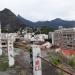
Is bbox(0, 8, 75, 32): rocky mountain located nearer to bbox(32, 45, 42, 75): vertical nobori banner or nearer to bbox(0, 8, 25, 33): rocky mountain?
bbox(0, 8, 25, 33): rocky mountain

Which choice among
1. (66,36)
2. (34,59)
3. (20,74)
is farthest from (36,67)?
(66,36)

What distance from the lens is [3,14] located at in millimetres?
80062

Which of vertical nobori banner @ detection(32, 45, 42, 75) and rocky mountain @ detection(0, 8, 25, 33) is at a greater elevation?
rocky mountain @ detection(0, 8, 25, 33)

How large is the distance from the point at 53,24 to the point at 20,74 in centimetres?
8088

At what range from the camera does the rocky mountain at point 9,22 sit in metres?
79.8

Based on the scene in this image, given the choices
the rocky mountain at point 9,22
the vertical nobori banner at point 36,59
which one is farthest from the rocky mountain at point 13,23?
the vertical nobori banner at point 36,59

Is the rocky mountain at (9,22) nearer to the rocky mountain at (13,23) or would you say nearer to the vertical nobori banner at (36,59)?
the rocky mountain at (13,23)

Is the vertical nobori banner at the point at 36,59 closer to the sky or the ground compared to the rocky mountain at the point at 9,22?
closer to the ground

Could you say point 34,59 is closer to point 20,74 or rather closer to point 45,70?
point 45,70

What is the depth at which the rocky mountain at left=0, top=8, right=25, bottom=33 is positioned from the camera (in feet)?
262

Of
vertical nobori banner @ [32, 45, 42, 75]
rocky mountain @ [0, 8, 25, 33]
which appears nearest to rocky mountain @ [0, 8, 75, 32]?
rocky mountain @ [0, 8, 25, 33]

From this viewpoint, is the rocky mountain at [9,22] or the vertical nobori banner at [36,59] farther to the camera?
the rocky mountain at [9,22]

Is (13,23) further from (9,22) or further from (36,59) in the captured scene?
(36,59)

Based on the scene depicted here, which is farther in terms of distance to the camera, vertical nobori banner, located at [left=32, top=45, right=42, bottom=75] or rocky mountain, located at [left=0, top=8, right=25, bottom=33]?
rocky mountain, located at [left=0, top=8, right=25, bottom=33]
